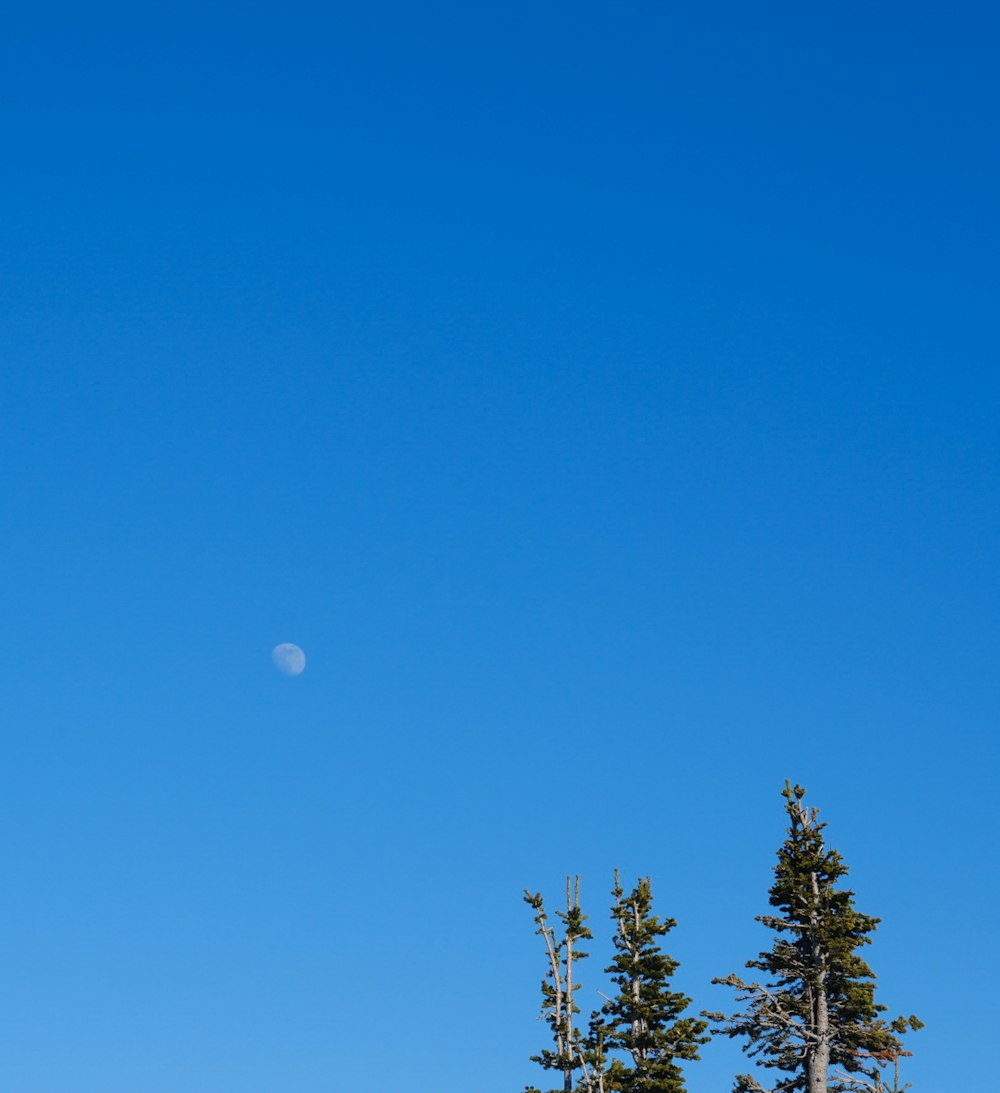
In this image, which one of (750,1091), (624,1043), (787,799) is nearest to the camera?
(750,1091)

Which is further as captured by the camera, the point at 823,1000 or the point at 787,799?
the point at 787,799

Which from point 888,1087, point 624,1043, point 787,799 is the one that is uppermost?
point 787,799

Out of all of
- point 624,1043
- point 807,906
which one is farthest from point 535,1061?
point 807,906

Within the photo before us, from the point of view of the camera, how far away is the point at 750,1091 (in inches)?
1852

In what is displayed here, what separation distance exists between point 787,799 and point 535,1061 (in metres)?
14.2

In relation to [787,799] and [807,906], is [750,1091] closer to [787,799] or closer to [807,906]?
[807,906]

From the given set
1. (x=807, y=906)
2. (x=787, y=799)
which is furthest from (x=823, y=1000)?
(x=787, y=799)

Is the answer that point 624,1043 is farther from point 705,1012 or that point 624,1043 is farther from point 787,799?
point 787,799

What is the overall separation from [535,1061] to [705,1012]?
8804 mm

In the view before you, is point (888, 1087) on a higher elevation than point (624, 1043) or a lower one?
lower

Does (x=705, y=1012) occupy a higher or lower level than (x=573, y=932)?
lower

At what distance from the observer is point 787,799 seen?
51562 millimetres

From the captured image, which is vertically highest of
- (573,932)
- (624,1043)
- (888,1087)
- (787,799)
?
(787,799)

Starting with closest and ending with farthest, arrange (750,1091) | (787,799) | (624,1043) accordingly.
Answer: (750,1091)
(787,799)
(624,1043)
